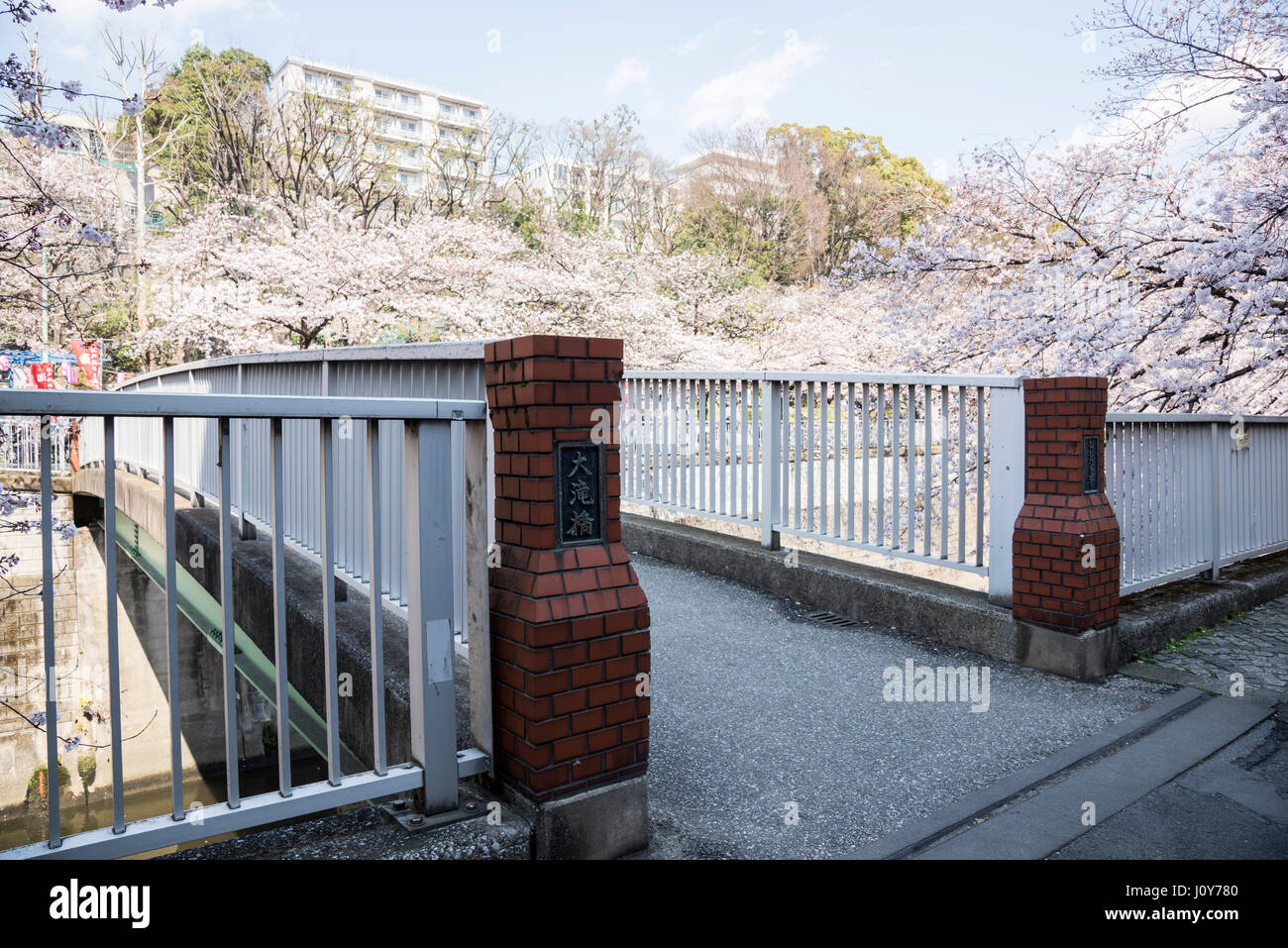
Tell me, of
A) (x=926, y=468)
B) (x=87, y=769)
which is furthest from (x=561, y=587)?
(x=87, y=769)

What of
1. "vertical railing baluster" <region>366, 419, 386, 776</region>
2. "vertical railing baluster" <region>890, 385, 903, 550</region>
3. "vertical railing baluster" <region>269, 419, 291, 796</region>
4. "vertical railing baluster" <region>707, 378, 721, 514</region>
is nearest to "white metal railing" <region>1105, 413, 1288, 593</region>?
"vertical railing baluster" <region>890, 385, 903, 550</region>

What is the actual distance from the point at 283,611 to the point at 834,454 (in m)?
4.29

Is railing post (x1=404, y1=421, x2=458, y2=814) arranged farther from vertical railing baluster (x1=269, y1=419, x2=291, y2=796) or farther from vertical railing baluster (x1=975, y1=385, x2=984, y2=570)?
vertical railing baluster (x1=975, y1=385, x2=984, y2=570)

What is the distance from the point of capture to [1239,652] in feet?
17.4

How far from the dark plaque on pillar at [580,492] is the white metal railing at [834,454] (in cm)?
307

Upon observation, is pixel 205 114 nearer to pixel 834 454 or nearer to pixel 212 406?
pixel 834 454

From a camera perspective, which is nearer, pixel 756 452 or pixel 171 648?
pixel 171 648

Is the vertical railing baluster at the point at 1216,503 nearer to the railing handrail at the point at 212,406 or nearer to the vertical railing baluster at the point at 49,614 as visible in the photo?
the railing handrail at the point at 212,406

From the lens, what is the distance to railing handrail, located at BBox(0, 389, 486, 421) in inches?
77.5

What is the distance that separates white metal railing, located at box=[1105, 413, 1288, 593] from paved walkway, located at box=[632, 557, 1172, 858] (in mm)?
1483

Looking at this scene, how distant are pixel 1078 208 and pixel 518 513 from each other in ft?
32.6

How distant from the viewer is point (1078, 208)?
10227 millimetres

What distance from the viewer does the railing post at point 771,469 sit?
21.3 ft

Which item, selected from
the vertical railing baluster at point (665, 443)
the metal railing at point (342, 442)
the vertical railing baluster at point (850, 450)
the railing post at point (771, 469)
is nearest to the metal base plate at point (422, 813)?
the metal railing at point (342, 442)
